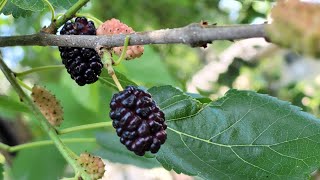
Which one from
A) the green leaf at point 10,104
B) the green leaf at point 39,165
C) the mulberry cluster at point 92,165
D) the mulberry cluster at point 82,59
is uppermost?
the mulberry cluster at point 82,59

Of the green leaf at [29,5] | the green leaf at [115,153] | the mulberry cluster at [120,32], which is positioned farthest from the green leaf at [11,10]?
the green leaf at [115,153]

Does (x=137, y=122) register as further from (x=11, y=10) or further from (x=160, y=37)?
(x=11, y=10)

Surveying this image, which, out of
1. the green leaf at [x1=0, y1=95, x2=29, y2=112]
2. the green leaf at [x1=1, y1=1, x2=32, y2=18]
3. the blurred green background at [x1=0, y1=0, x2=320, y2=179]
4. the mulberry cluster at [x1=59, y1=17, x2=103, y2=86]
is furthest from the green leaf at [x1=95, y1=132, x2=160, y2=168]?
the mulberry cluster at [x1=59, y1=17, x2=103, y2=86]

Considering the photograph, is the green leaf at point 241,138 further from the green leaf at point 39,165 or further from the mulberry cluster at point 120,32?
the green leaf at point 39,165

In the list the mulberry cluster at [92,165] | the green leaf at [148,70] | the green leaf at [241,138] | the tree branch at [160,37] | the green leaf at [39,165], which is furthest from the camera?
the green leaf at [39,165]

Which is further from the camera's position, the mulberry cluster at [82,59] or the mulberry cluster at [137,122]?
the mulberry cluster at [82,59]

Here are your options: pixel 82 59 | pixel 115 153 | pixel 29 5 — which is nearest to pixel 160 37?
pixel 82 59
